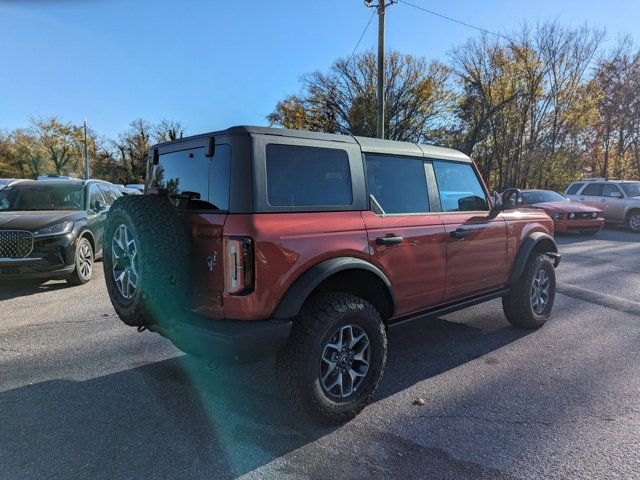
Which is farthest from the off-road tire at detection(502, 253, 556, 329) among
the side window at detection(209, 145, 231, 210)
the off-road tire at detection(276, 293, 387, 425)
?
the side window at detection(209, 145, 231, 210)

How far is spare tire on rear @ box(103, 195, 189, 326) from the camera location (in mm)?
2768

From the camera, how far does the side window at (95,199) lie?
776cm

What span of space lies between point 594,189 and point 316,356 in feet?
56.0

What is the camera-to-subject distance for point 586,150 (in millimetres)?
31266

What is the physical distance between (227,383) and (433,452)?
172 cm

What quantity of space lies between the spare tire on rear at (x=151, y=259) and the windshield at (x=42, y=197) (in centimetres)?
540

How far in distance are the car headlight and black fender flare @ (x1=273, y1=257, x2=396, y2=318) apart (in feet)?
17.4

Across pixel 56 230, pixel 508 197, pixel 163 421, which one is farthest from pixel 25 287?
pixel 508 197

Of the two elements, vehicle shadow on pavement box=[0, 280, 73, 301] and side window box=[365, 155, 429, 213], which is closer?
side window box=[365, 155, 429, 213]

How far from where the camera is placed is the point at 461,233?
13.1ft

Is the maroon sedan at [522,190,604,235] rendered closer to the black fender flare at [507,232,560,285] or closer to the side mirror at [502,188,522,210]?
the black fender flare at [507,232,560,285]

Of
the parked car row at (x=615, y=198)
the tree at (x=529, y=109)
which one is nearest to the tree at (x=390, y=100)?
the tree at (x=529, y=109)

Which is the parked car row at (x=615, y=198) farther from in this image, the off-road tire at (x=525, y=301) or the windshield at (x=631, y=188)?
the off-road tire at (x=525, y=301)

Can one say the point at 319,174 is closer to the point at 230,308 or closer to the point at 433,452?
the point at 230,308
